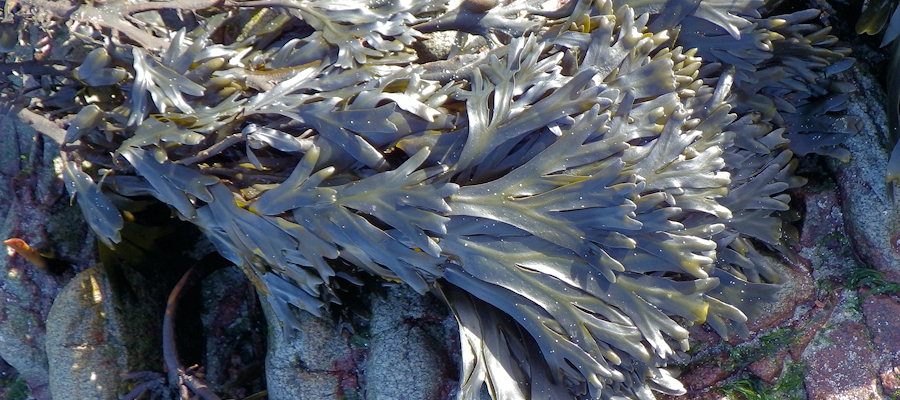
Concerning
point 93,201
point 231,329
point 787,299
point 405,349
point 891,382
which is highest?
point 93,201

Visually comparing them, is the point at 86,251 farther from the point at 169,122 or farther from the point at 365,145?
the point at 365,145

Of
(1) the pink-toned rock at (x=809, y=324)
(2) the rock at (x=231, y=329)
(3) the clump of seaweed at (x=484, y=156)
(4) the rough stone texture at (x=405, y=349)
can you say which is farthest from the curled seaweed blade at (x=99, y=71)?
(1) the pink-toned rock at (x=809, y=324)

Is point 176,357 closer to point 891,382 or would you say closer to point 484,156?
point 484,156

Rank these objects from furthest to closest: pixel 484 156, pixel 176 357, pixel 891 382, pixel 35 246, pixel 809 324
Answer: pixel 35 246, pixel 176 357, pixel 809 324, pixel 891 382, pixel 484 156

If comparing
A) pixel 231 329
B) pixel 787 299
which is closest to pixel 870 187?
pixel 787 299

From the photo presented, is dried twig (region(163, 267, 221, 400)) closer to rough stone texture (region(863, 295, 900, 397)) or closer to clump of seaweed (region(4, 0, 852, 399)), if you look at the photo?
clump of seaweed (region(4, 0, 852, 399))

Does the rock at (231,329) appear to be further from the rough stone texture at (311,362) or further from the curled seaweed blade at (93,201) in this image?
the curled seaweed blade at (93,201)

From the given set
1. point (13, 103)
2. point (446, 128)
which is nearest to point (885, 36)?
point (446, 128)

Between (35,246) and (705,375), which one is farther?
(35,246)
